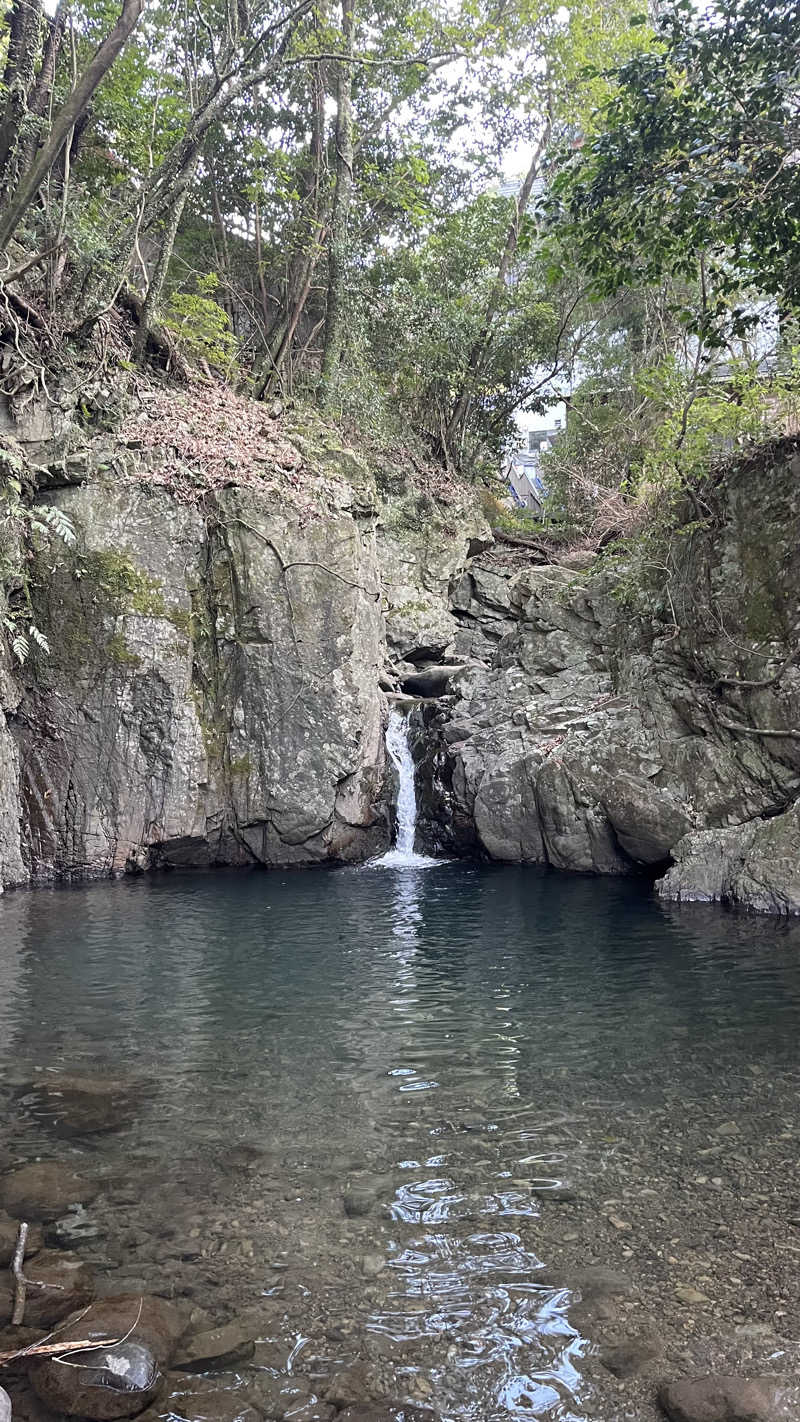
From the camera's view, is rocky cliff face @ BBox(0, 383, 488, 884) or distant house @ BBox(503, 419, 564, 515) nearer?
rocky cliff face @ BBox(0, 383, 488, 884)

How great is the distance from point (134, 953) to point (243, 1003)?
7.05ft

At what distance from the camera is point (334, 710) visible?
1502cm

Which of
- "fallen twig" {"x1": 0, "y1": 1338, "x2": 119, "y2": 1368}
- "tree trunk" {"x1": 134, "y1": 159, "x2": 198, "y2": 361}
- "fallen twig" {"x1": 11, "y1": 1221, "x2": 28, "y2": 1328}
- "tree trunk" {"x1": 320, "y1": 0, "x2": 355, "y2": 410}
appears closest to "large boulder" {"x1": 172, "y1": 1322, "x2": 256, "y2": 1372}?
"fallen twig" {"x1": 0, "y1": 1338, "x2": 119, "y2": 1368}

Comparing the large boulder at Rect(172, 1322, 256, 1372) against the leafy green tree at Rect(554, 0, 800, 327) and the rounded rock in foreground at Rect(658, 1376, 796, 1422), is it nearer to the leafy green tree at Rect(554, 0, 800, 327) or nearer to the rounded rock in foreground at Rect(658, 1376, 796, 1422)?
the rounded rock in foreground at Rect(658, 1376, 796, 1422)

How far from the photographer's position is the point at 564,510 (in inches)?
985

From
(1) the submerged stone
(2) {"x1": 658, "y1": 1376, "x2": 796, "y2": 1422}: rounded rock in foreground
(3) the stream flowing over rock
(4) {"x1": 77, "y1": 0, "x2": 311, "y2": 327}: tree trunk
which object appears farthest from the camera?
(3) the stream flowing over rock

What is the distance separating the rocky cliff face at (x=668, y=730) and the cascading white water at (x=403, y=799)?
1.13ft

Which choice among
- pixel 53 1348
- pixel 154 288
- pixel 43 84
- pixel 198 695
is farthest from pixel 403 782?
pixel 53 1348

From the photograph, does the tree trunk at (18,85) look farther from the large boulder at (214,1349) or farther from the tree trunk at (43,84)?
the large boulder at (214,1349)

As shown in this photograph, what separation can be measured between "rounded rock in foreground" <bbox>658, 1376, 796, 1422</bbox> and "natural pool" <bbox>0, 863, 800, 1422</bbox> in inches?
3.6

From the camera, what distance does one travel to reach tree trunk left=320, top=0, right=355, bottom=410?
717 inches

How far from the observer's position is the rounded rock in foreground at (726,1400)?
2.62 metres

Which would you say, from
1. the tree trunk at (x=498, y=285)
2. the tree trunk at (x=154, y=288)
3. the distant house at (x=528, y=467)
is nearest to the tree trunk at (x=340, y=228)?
→ the tree trunk at (x=498, y=285)

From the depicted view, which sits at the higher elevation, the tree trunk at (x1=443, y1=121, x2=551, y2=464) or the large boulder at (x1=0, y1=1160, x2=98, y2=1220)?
the tree trunk at (x1=443, y1=121, x2=551, y2=464)
